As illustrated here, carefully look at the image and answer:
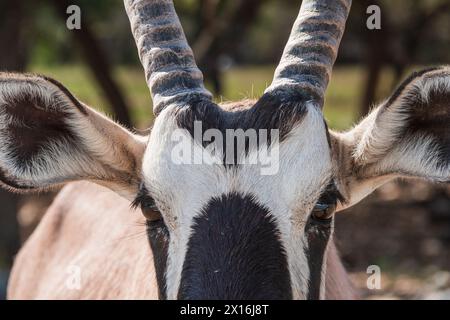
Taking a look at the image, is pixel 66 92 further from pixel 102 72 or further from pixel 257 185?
pixel 102 72

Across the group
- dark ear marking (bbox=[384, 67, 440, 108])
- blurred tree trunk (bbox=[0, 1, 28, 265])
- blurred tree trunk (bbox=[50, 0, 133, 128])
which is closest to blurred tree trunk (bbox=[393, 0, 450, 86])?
blurred tree trunk (bbox=[50, 0, 133, 128])

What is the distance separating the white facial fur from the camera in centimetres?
354

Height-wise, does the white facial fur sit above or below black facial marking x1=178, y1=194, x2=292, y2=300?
above

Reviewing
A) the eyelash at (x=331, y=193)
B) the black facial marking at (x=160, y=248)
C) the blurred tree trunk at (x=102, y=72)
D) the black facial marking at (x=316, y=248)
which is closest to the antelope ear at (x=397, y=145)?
the eyelash at (x=331, y=193)

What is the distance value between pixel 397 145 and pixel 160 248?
1177mm

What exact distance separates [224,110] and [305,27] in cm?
62

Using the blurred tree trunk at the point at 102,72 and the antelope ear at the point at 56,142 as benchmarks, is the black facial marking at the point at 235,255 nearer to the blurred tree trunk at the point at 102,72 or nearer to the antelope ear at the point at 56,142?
the antelope ear at the point at 56,142

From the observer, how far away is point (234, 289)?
329 cm

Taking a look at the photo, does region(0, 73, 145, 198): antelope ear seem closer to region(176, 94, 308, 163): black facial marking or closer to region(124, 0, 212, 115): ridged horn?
region(124, 0, 212, 115): ridged horn

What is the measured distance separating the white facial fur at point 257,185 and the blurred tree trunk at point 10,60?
8.12 m

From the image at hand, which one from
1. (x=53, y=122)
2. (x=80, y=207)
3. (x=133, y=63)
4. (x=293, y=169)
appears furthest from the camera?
(x=133, y=63)

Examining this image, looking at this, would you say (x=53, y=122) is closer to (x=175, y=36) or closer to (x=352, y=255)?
(x=175, y=36)

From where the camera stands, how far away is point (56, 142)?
13.5 feet
